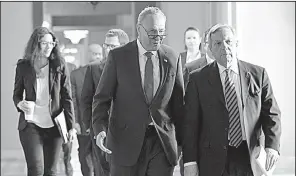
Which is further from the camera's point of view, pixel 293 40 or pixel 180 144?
pixel 293 40

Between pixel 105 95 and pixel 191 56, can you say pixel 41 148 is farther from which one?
pixel 191 56

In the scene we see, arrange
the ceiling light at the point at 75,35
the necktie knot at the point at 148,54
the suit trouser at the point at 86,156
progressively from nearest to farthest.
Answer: the necktie knot at the point at 148,54 → the suit trouser at the point at 86,156 → the ceiling light at the point at 75,35

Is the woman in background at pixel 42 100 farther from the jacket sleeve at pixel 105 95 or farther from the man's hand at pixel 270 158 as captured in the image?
the man's hand at pixel 270 158

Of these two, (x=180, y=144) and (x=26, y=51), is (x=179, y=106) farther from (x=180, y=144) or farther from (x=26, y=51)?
(x=26, y=51)

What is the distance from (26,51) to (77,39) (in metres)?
6.25

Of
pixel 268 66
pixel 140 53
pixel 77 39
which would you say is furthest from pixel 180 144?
pixel 77 39

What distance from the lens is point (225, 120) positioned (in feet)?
14.0

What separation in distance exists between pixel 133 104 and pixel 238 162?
2.34ft

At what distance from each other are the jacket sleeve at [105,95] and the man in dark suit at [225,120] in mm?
480

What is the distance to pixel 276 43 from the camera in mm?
11359

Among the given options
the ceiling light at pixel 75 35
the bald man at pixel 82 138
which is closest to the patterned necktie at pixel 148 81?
the bald man at pixel 82 138

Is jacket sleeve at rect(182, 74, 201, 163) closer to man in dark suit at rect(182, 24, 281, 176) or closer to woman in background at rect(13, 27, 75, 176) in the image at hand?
man in dark suit at rect(182, 24, 281, 176)

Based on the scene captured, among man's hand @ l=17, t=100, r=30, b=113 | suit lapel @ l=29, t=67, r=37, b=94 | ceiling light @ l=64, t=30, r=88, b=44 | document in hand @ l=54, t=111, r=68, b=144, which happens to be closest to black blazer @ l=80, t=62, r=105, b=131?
document in hand @ l=54, t=111, r=68, b=144

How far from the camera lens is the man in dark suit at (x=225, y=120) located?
14.0ft
